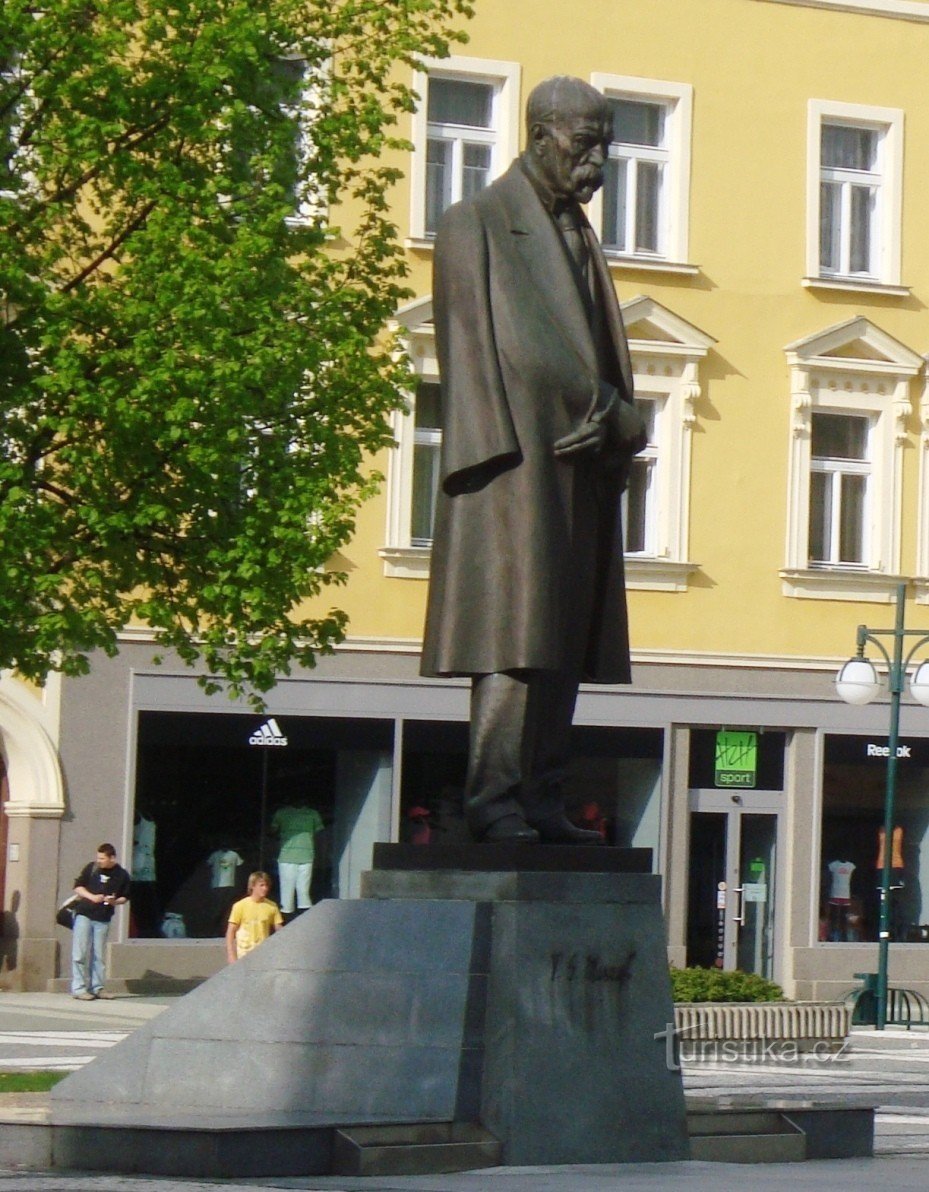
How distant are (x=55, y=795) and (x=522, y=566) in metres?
19.7

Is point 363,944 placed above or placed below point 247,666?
below

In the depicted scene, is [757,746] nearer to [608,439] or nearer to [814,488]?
[814,488]

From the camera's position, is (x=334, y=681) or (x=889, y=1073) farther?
(x=334, y=681)

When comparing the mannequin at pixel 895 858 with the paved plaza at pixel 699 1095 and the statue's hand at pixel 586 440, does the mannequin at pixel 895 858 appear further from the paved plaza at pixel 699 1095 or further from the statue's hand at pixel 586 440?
the statue's hand at pixel 586 440

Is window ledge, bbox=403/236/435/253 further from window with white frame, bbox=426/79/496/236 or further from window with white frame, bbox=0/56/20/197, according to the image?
window with white frame, bbox=0/56/20/197

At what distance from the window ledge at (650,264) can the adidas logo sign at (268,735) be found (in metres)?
6.57

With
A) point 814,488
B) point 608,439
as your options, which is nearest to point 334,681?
point 814,488

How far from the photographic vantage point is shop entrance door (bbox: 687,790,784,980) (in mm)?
32719

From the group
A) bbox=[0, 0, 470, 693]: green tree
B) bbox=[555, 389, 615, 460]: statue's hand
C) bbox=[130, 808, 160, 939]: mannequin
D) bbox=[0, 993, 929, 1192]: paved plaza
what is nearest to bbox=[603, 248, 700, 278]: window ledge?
bbox=[130, 808, 160, 939]: mannequin

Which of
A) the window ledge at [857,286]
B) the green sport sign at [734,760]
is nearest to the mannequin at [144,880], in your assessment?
the green sport sign at [734,760]

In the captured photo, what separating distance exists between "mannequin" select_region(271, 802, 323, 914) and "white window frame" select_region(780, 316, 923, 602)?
6347 mm

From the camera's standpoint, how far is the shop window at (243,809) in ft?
Result: 99.8

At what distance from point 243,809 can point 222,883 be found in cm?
83

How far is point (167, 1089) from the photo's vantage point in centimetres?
1039
